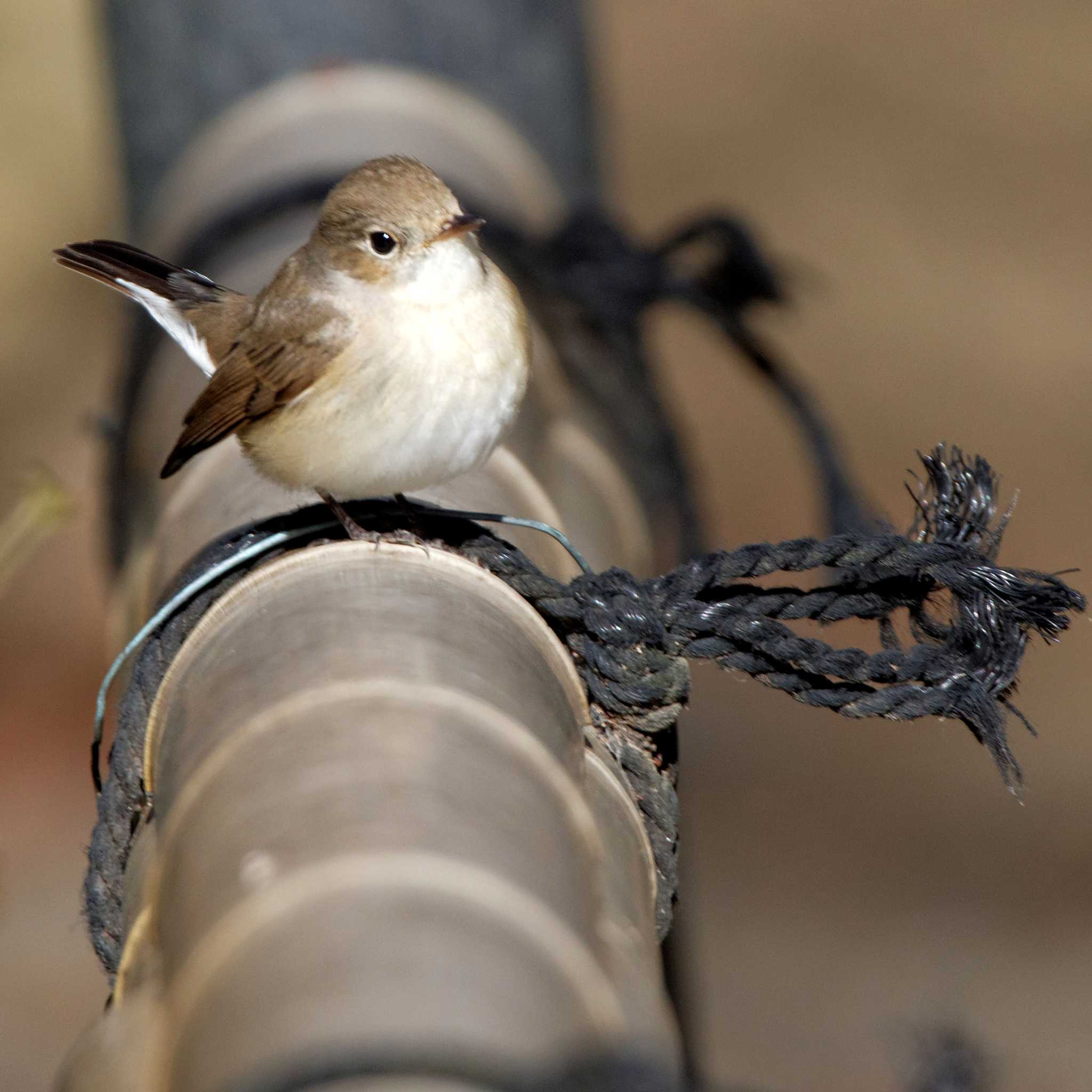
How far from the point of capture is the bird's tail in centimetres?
325

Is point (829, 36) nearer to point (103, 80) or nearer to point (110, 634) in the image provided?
point (103, 80)

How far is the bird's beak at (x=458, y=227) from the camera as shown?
275 centimetres

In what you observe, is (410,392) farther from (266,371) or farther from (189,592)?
(189,592)

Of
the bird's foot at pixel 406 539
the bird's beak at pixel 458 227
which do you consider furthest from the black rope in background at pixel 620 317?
the bird's foot at pixel 406 539

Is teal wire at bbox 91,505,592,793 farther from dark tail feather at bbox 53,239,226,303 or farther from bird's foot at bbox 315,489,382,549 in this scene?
dark tail feather at bbox 53,239,226,303

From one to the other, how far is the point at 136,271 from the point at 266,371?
581 millimetres

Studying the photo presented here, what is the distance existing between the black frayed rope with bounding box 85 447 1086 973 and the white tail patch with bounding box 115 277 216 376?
4.26 feet

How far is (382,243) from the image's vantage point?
2869mm

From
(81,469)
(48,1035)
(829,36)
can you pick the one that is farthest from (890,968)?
(829,36)

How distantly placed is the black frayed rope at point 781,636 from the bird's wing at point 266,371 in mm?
731

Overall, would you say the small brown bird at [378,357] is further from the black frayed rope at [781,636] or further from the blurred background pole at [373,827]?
the black frayed rope at [781,636]

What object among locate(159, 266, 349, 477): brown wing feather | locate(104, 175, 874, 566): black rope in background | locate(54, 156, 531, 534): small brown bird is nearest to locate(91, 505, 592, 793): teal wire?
locate(54, 156, 531, 534): small brown bird

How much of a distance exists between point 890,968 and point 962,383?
339cm

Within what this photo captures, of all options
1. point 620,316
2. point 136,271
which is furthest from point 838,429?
point 136,271
